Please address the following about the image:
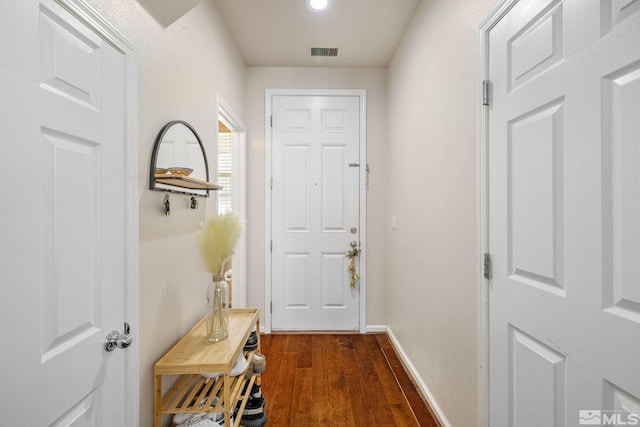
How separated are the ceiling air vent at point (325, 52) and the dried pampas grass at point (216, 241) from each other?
201 cm

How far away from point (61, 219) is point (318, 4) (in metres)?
2.08

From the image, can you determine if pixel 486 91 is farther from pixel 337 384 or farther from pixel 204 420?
pixel 337 384

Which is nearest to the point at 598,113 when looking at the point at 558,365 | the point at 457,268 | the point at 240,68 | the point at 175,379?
the point at 558,365

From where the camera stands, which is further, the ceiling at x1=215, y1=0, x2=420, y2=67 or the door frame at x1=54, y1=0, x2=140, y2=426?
the ceiling at x1=215, y1=0, x2=420, y2=67

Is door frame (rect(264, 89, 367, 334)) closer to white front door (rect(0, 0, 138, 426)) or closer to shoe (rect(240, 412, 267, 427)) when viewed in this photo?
shoe (rect(240, 412, 267, 427))

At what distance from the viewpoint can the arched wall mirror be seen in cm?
132

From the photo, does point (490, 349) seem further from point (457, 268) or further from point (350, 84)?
point (350, 84)

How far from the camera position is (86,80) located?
943 mm

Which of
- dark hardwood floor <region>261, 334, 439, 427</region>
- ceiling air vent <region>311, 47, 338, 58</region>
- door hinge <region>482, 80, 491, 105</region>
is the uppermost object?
ceiling air vent <region>311, 47, 338, 58</region>

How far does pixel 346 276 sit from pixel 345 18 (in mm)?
2286

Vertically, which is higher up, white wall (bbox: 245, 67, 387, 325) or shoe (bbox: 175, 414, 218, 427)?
white wall (bbox: 245, 67, 387, 325)

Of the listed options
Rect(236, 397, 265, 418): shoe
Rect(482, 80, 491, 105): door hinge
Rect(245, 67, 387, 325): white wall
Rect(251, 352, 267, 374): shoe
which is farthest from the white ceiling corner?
Rect(236, 397, 265, 418): shoe

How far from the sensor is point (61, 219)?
0.85 meters

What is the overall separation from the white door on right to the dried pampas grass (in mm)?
1201
